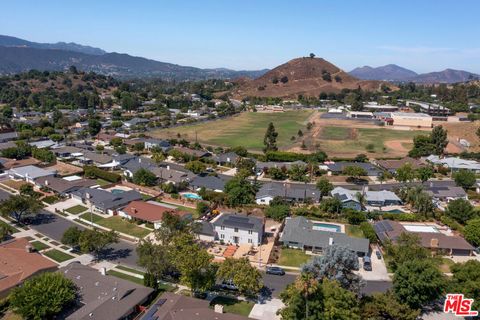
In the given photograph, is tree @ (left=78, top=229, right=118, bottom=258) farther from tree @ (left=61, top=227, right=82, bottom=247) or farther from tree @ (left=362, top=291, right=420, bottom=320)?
tree @ (left=362, top=291, right=420, bottom=320)

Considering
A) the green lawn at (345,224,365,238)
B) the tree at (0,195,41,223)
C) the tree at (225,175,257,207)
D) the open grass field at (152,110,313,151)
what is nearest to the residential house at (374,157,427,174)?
the open grass field at (152,110,313,151)

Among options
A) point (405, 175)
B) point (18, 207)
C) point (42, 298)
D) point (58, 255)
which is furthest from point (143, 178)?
point (405, 175)

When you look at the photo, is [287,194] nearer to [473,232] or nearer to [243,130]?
[473,232]

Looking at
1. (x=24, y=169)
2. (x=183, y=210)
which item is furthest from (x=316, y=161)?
(x=24, y=169)

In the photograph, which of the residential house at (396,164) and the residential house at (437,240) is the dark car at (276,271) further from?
the residential house at (396,164)

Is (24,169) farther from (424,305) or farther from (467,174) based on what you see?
(467,174)

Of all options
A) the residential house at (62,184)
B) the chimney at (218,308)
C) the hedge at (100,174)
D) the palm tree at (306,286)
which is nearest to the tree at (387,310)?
the palm tree at (306,286)
